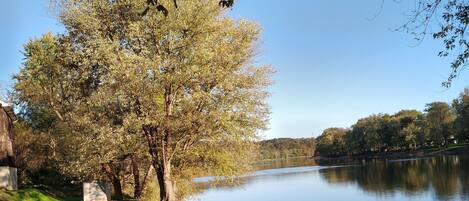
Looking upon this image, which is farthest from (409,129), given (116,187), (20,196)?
(20,196)

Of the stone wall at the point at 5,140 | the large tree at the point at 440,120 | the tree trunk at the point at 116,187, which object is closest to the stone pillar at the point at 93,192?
the tree trunk at the point at 116,187

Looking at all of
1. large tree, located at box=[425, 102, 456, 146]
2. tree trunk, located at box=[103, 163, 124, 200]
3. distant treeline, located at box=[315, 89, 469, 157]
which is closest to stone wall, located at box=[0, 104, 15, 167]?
tree trunk, located at box=[103, 163, 124, 200]

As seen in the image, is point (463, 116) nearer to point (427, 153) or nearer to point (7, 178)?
point (427, 153)

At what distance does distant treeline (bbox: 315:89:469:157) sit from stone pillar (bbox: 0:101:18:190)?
106 metres

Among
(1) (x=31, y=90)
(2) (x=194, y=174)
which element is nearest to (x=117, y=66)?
(2) (x=194, y=174)

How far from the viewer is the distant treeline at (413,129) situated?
11988cm

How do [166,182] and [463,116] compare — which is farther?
[463,116]

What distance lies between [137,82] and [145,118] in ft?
5.59

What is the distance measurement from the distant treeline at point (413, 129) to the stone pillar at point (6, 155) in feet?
347

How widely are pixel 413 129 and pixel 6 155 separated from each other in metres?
124

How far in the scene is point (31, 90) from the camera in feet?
134

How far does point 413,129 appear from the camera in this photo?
134 metres

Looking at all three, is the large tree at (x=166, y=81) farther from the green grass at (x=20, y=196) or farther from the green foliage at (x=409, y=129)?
the green foliage at (x=409, y=129)

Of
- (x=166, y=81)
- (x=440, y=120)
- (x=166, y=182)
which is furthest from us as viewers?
(x=440, y=120)
